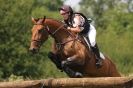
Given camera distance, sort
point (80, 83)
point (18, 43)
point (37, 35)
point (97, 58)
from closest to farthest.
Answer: point (80, 83)
point (37, 35)
point (97, 58)
point (18, 43)

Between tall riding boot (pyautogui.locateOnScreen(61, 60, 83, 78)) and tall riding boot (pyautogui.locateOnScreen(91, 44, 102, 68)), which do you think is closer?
tall riding boot (pyautogui.locateOnScreen(61, 60, 83, 78))

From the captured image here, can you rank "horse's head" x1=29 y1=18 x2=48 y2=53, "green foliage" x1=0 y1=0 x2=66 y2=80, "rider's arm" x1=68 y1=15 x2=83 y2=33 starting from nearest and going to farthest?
"horse's head" x1=29 y1=18 x2=48 y2=53 → "rider's arm" x1=68 y1=15 x2=83 y2=33 → "green foliage" x1=0 y1=0 x2=66 y2=80

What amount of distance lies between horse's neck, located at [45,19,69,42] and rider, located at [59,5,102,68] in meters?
0.17

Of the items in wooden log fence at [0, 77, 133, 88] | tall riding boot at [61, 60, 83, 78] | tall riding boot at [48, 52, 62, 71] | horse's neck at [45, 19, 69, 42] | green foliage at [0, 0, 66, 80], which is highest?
wooden log fence at [0, 77, 133, 88]

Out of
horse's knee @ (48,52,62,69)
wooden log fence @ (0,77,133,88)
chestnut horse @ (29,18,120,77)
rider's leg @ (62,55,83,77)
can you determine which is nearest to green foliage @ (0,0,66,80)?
chestnut horse @ (29,18,120,77)

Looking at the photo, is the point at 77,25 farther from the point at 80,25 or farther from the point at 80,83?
the point at 80,83

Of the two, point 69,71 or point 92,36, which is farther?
point 92,36

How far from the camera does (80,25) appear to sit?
13797 mm

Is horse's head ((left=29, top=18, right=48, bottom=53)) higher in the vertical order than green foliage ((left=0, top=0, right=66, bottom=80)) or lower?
higher

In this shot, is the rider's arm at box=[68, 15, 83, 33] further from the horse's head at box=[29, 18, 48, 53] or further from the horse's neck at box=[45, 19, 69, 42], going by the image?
the horse's head at box=[29, 18, 48, 53]

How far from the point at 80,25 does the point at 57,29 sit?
504 mm

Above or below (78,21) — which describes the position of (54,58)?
below

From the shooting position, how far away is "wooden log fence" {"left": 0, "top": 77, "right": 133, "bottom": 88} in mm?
9445

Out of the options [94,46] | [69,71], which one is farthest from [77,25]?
[69,71]
